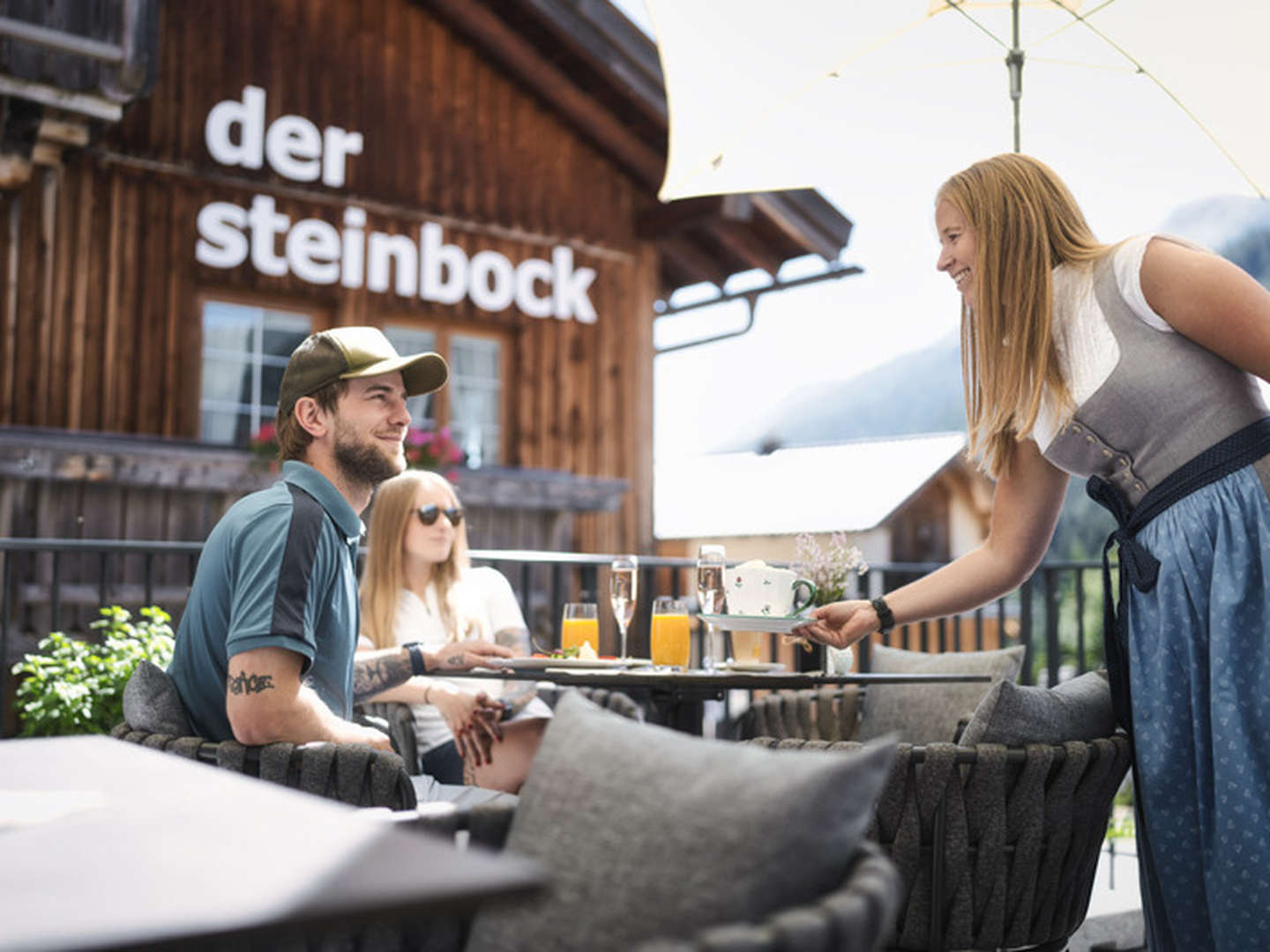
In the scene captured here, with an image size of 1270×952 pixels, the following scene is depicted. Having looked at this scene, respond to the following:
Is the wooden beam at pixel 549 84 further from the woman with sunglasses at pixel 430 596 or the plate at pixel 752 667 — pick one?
the plate at pixel 752 667

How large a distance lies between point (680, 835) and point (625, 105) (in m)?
10.6

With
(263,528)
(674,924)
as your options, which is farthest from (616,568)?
(674,924)

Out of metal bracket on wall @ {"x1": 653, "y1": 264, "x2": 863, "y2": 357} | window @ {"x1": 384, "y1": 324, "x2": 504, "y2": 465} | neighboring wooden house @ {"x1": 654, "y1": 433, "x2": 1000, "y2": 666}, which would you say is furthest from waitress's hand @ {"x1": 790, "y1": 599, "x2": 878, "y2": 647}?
neighboring wooden house @ {"x1": 654, "y1": 433, "x2": 1000, "y2": 666}

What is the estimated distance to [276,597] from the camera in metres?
2.16

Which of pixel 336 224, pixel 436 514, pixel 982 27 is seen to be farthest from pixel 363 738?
pixel 336 224

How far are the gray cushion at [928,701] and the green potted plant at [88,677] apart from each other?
2331 millimetres

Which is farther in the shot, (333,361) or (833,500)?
(833,500)

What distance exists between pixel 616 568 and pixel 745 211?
795 cm

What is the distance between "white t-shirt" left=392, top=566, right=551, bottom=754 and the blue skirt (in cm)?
187

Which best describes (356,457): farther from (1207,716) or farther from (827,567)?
(1207,716)

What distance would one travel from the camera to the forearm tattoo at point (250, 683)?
212 cm

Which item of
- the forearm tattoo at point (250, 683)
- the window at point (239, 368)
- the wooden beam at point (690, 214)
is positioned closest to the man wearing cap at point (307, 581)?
the forearm tattoo at point (250, 683)

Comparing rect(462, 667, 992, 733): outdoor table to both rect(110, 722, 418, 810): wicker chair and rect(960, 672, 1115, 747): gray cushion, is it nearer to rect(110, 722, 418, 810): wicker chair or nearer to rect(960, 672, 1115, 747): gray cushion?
rect(960, 672, 1115, 747): gray cushion

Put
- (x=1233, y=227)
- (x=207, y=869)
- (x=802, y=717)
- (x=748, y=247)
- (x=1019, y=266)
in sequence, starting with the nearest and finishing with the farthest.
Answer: (x=207, y=869) < (x=1019, y=266) < (x=802, y=717) < (x=748, y=247) < (x=1233, y=227)
